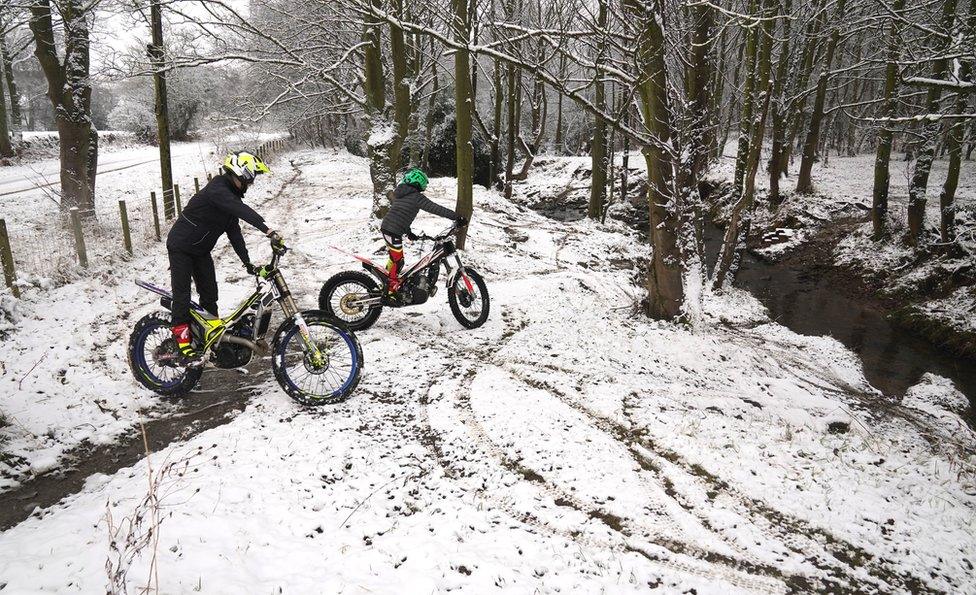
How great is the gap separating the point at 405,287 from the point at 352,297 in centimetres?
78

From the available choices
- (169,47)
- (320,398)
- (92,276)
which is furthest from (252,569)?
(169,47)

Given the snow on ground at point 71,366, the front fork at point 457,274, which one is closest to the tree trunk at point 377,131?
the snow on ground at point 71,366

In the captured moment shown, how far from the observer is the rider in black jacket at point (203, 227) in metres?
4.99

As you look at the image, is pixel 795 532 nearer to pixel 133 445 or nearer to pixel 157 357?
pixel 133 445

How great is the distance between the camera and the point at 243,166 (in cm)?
508

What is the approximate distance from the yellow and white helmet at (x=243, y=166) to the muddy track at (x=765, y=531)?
3.13 m

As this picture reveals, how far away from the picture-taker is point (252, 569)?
10.6ft

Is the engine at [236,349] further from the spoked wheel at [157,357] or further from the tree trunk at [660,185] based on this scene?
the tree trunk at [660,185]

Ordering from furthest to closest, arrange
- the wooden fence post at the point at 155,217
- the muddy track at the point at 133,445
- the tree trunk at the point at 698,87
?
Answer: 1. the wooden fence post at the point at 155,217
2. the tree trunk at the point at 698,87
3. the muddy track at the point at 133,445

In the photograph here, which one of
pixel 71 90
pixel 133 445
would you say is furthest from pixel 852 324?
pixel 71 90

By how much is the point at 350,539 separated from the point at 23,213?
15.0 m

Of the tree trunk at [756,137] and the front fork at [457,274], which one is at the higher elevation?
the tree trunk at [756,137]

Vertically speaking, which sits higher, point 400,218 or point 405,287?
point 400,218

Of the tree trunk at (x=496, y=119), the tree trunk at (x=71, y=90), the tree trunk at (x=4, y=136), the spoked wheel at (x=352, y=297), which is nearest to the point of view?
the spoked wheel at (x=352, y=297)
